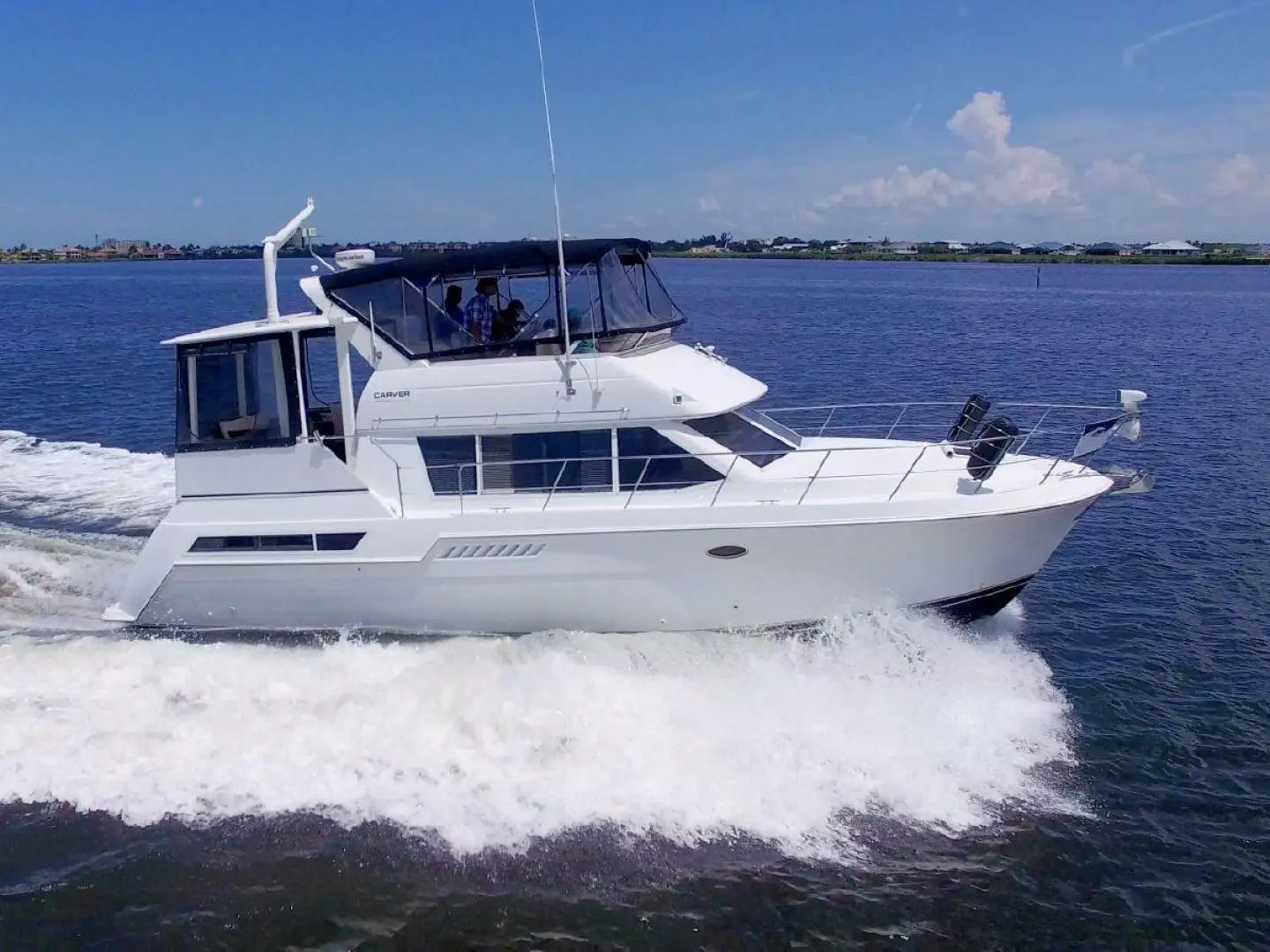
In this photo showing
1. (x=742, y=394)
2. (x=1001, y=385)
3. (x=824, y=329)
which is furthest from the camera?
(x=824, y=329)

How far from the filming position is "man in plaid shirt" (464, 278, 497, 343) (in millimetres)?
9508

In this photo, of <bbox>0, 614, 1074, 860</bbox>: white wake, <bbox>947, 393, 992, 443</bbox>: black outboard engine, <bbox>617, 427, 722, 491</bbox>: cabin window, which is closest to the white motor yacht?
<bbox>617, 427, 722, 491</bbox>: cabin window

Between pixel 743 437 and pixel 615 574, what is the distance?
189 centimetres

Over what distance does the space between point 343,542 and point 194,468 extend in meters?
1.71

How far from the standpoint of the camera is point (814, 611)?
916 cm

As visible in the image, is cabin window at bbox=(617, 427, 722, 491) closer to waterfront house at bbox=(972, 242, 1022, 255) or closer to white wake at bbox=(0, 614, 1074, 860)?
white wake at bbox=(0, 614, 1074, 860)

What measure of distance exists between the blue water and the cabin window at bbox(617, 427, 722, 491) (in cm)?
153

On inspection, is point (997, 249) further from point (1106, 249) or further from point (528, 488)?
point (528, 488)

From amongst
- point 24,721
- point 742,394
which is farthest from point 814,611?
point 24,721

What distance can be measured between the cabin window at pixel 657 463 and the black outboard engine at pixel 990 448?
252cm

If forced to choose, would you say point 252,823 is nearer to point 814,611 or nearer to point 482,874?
point 482,874

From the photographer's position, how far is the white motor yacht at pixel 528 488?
9000 mm

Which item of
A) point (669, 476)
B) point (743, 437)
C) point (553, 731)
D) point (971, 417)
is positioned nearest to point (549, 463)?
point (669, 476)

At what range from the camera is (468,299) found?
955 centimetres
